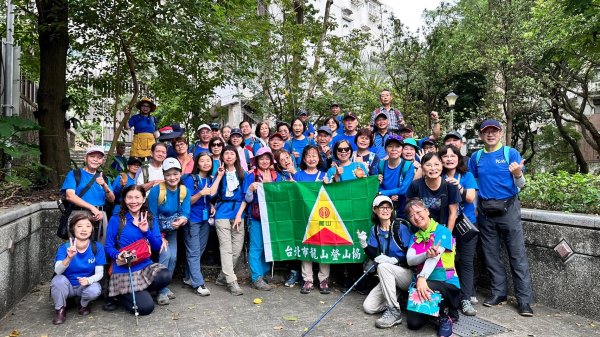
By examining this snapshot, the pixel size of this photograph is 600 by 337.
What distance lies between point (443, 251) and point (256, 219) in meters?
2.79

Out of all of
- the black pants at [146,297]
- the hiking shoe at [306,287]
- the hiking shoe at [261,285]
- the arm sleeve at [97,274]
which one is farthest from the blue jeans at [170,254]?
the hiking shoe at [306,287]

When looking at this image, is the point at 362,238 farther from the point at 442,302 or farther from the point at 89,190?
the point at 89,190

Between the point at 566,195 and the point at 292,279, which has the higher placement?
the point at 566,195

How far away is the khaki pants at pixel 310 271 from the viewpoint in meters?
6.38

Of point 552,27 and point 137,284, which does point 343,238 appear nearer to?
point 137,284

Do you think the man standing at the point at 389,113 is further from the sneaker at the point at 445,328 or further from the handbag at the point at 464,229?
the sneaker at the point at 445,328

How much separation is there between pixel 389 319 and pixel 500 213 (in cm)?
194

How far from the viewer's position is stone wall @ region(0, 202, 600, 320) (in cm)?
518

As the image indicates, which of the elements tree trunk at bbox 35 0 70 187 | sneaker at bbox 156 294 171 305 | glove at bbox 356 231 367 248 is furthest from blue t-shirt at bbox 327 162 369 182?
tree trunk at bbox 35 0 70 187

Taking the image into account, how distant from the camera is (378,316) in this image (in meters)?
5.35

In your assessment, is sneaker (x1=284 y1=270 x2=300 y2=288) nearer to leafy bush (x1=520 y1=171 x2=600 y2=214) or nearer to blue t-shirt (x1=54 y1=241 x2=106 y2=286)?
blue t-shirt (x1=54 y1=241 x2=106 y2=286)

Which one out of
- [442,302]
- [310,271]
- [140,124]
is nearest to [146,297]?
[310,271]

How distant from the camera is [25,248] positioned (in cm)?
593

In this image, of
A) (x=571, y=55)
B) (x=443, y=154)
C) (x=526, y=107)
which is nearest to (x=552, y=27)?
(x=571, y=55)
